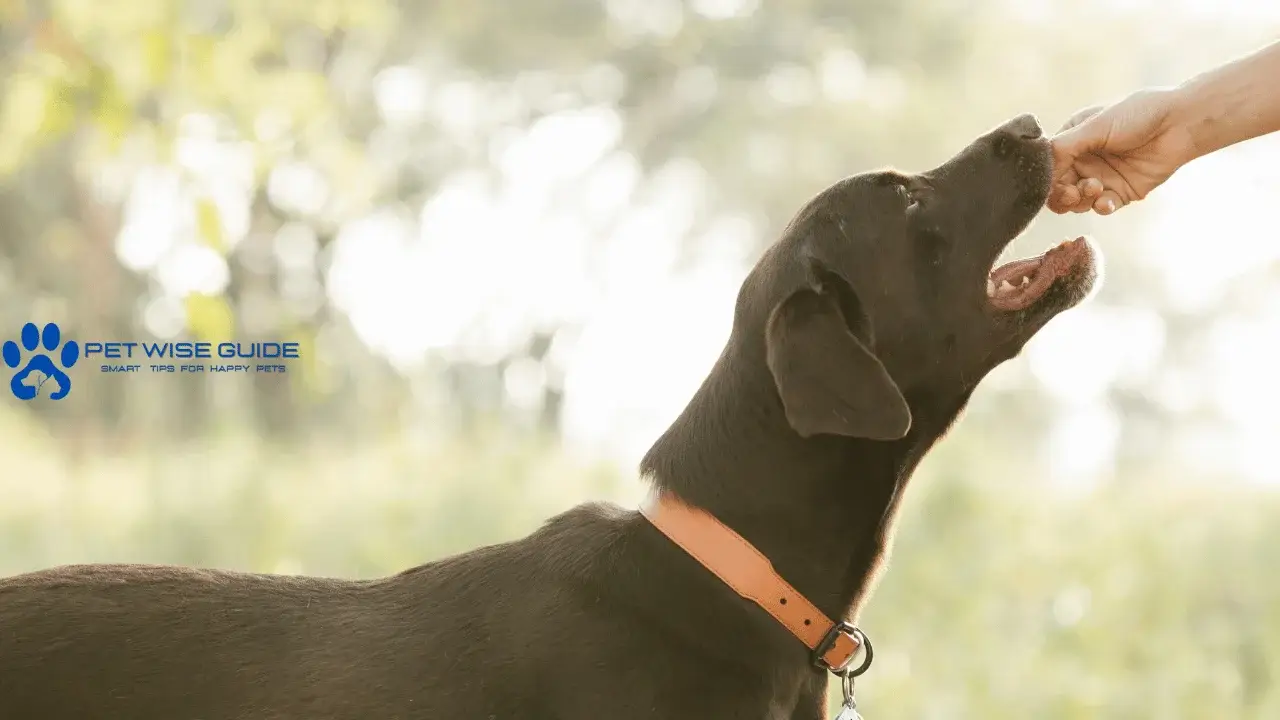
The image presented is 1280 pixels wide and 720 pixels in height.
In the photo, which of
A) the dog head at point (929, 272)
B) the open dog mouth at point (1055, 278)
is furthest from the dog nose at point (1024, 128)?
the open dog mouth at point (1055, 278)

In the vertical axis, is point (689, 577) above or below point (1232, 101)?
below

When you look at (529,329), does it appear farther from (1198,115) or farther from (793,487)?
(793,487)

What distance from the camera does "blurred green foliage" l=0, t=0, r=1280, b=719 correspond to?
222 inches

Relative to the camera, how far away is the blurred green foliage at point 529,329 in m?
5.63

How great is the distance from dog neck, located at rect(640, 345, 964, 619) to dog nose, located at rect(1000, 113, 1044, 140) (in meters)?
0.79

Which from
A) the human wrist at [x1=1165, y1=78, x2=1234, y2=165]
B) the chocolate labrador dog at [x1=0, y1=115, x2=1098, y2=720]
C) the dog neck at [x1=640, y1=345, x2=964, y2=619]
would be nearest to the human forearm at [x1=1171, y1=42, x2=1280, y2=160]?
the human wrist at [x1=1165, y1=78, x2=1234, y2=165]

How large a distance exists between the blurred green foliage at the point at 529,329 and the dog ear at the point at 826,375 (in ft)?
6.24

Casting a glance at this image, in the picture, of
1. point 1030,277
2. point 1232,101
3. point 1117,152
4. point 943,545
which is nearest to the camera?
point 1030,277

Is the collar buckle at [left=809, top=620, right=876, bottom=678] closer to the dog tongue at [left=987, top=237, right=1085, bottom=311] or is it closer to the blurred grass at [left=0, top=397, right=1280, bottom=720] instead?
the dog tongue at [left=987, top=237, right=1085, bottom=311]

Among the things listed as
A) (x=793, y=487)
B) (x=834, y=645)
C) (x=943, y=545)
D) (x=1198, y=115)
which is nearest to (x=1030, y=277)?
(x=1198, y=115)

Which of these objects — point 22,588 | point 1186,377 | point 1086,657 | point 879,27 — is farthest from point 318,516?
point 1186,377

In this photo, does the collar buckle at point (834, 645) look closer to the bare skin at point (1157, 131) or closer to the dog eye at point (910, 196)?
the dog eye at point (910, 196)

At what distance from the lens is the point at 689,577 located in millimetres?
2662

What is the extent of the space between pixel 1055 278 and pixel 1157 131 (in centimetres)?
61
